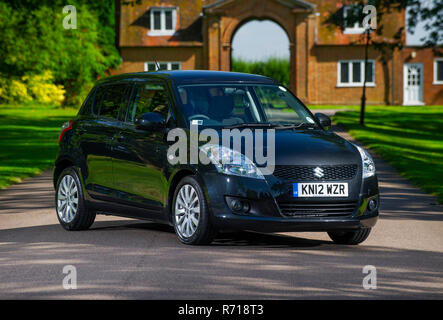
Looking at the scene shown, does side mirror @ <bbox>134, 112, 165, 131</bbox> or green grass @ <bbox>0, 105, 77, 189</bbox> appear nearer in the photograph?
side mirror @ <bbox>134, 112, 165, 131</bbox>

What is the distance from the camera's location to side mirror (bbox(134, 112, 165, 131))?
1080cm

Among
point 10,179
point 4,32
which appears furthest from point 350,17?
point 10,179

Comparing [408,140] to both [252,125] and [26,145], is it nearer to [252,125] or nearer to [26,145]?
[26,145]

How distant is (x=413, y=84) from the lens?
65.9 metres

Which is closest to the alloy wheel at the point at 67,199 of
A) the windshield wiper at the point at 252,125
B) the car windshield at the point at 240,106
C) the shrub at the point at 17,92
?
the car windshield at the point at 240,106

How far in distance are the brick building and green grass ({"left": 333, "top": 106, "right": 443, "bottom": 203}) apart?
1220cm

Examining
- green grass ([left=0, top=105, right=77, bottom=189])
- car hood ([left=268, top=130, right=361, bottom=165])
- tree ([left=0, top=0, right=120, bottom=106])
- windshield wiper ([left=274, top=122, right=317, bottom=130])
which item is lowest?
green grass ([left=0, top=105, right=77, bottom=189])

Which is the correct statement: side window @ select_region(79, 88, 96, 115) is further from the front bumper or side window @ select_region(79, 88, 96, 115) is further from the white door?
the white door

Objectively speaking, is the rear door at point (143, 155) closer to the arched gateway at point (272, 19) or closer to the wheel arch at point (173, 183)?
the wheel arch at point (173, 183)

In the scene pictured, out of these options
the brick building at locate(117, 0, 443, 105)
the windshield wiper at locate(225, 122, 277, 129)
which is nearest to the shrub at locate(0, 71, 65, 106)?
the brick building at locate(117, 0, 443, 105)

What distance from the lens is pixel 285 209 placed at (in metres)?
9.92

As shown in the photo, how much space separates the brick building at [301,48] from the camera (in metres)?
63.5
